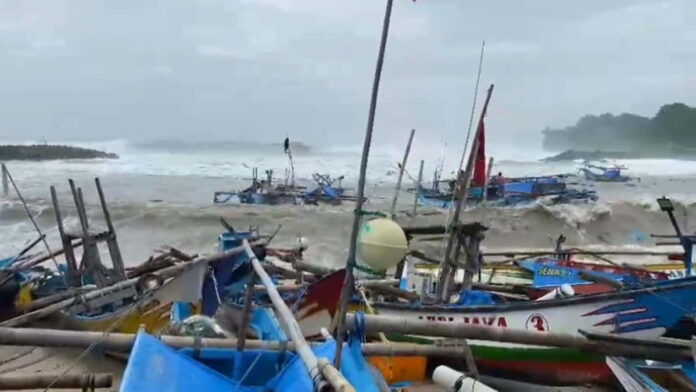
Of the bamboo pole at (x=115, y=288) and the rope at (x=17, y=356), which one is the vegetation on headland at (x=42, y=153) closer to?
the rope at (x=17, y=356)

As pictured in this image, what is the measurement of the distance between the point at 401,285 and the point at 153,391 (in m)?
5.86

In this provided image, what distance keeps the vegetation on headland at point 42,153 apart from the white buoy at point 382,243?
65352 millimetres

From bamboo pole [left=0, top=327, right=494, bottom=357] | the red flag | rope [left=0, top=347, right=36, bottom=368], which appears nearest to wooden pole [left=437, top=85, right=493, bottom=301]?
the red flag

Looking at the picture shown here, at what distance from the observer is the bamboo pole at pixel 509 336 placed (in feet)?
13.9

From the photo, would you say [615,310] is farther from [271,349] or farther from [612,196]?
[612,196]

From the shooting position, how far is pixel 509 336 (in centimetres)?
468

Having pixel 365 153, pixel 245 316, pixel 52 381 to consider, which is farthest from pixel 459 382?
pixel 52 381

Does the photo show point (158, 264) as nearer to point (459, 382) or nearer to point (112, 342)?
point (112, 342)

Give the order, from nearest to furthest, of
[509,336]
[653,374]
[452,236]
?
[509,336]
[653,374]
[452,236]

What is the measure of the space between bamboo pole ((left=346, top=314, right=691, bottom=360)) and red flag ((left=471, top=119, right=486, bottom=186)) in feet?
11.2

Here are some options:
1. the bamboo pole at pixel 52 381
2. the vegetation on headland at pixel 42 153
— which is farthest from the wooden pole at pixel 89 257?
the vegetation on headland at pixel 42 153

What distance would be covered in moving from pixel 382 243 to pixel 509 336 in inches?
49.5

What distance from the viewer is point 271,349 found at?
4922 millimetres

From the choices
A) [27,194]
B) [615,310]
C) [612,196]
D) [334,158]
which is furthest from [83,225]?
[334,158]
